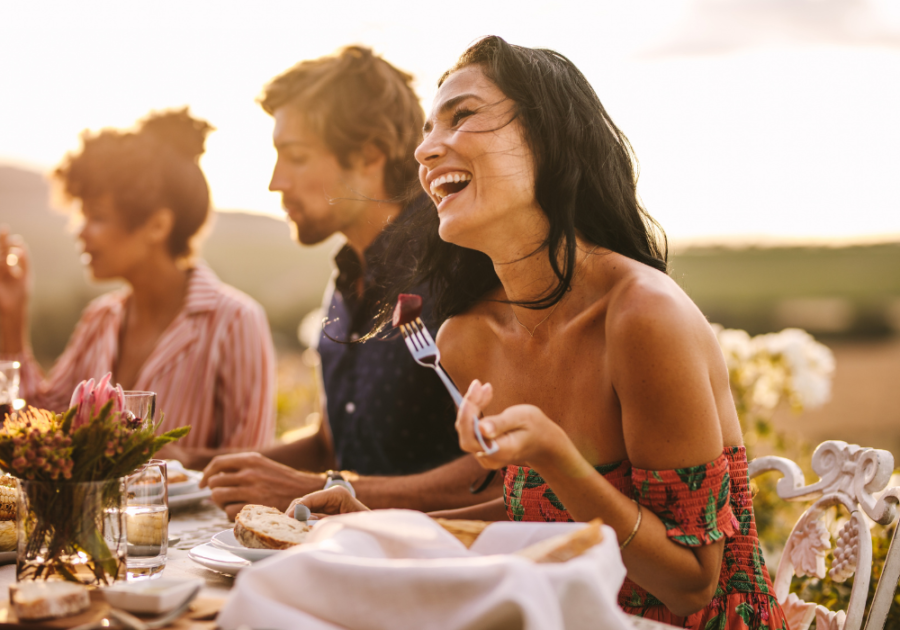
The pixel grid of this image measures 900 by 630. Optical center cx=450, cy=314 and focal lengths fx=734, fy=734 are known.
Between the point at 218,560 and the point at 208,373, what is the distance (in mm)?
2174

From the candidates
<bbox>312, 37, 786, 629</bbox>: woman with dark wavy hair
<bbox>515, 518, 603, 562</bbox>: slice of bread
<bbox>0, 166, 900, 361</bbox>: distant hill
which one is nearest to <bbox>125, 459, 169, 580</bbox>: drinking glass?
<bbox>312, 37, 786, 629</bbox>: woman with dark wavy hair

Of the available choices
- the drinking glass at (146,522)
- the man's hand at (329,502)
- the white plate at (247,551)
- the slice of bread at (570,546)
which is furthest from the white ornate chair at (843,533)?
the drinking glass at (146,522)

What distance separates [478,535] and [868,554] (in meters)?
0.97

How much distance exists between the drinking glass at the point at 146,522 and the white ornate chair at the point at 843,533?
1301 millimetres

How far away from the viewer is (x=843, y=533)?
158 centimetres

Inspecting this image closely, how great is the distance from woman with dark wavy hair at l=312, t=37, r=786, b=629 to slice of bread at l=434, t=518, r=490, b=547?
0.14 m

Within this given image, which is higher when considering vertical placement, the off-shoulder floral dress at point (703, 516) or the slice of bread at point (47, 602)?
the slice of bread at point (47, 602)

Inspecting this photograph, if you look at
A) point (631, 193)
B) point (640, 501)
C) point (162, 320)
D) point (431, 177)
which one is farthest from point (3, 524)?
point (162, 320)

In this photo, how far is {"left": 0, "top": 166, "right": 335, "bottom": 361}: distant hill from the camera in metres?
8.68

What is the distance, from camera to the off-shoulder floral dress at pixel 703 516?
125cm

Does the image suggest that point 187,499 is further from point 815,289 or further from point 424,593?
point 815,289

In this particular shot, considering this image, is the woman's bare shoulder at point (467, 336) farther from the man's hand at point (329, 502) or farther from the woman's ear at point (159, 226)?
the woman's ear at point (159, 226)

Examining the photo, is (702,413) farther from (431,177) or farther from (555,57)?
(555,57)

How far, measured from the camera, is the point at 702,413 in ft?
4.12
